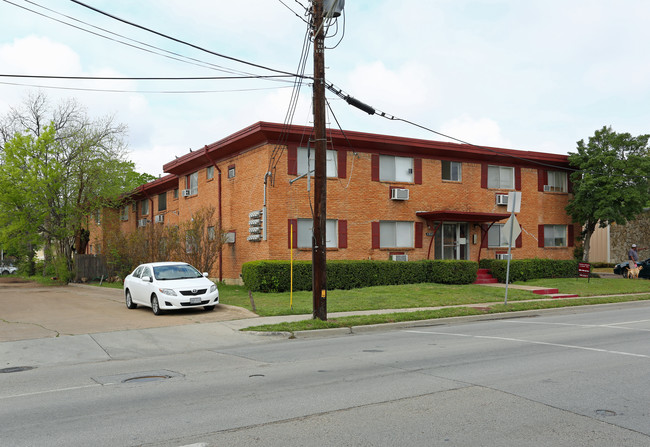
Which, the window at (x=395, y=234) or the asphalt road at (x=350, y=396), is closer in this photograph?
the asphalt road at (x=350, y=396)

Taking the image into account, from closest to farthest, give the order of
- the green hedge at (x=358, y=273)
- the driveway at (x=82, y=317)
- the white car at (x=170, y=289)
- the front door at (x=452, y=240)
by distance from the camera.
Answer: the driveway at (x=82, y=317)
the white car at (x=170, y=289)
the green hedge at (x=358, y=273)
the front door at (x=452, y=240)

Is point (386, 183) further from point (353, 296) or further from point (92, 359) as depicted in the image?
point (92, 359)

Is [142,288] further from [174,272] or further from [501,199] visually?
[501,199]

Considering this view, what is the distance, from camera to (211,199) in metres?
27.5

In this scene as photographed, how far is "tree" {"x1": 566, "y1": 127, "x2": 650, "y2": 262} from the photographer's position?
2706 cm

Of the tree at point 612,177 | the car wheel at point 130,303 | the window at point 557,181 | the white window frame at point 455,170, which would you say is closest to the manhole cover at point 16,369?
the car wheel at point 130,303

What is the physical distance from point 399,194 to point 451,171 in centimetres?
372

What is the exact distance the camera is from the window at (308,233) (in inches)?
912

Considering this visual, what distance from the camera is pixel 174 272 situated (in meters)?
17.0

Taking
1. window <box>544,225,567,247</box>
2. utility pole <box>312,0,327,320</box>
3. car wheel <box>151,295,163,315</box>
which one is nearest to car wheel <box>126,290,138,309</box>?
car wheel <box>151,295,163,315</box>

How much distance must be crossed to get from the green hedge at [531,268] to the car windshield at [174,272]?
14.6 meters

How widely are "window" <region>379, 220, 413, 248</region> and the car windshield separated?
10.1m

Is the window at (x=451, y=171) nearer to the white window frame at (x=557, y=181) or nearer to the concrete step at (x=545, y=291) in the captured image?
the white window frame at (x=557, y=181)

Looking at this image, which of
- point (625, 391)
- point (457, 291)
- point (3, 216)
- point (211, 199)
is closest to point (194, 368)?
point (625, 391)
